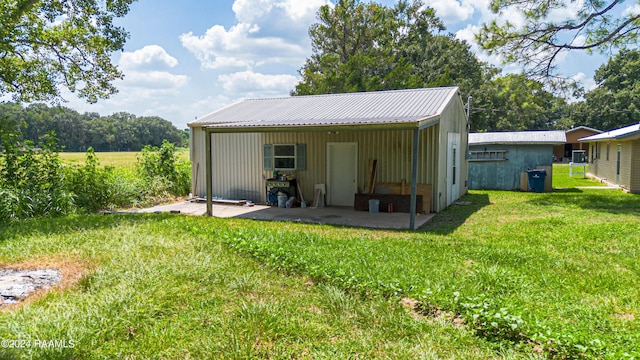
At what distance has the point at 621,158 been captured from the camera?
15344 millimetres

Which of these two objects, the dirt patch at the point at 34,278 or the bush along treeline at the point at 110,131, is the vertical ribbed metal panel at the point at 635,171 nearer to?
the dirt patch at the point at 34,278

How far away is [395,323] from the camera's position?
11.1 feet

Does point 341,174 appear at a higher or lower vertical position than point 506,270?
higher

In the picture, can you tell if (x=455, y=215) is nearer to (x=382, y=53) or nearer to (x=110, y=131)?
(x=382, y=53)

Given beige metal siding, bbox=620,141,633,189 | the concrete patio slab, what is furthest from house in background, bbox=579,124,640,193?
the concrete patio slab

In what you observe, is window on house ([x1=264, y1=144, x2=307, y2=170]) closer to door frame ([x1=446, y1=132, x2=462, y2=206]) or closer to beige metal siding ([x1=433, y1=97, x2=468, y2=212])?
beige metal siding ([x1=433, y1=97, x2=468, y2=212])

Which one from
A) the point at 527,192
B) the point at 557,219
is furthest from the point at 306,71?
the point at 557,219

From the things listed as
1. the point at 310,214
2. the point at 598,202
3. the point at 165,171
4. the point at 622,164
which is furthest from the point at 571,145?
the point at 165,171

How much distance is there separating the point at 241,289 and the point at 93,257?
242 centimetres

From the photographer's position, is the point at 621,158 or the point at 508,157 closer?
the point at 621,158

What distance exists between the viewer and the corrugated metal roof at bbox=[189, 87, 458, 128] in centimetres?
948

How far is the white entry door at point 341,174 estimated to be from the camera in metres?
10.8

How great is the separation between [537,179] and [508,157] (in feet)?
4.81

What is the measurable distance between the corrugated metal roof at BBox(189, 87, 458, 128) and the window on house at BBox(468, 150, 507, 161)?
17.3 ft
